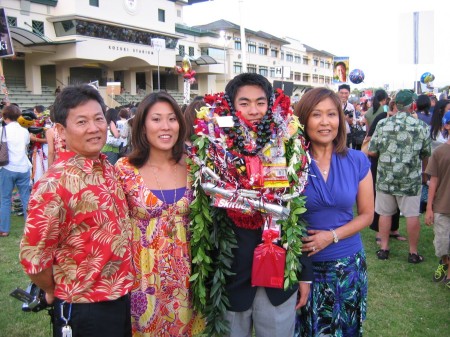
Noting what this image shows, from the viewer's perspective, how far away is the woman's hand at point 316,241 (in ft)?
8.18

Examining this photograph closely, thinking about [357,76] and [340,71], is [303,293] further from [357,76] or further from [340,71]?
[357,76]

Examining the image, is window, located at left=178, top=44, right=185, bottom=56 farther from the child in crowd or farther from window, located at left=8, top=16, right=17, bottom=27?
the child in crowd

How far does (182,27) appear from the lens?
41.5 metres

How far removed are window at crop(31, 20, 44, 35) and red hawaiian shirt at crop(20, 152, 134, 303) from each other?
3074 cm

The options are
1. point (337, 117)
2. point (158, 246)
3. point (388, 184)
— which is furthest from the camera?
point (388, 184)

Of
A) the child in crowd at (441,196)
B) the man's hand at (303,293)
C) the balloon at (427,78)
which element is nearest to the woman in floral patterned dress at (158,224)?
the man's hand at (303,293)

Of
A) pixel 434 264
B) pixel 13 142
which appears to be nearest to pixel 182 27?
pixel 13 142

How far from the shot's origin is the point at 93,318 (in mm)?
2049

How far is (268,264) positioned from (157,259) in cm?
68

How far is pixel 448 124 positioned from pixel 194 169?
3381 millimetres

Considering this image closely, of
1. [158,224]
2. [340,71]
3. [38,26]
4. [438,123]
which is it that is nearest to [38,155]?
[158,224]

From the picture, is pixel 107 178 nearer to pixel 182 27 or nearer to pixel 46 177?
pixel 46 177

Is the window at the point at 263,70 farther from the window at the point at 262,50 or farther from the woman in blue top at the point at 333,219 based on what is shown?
the woman in blue top at the point at 333,219

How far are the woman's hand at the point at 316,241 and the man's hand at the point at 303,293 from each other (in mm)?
199
